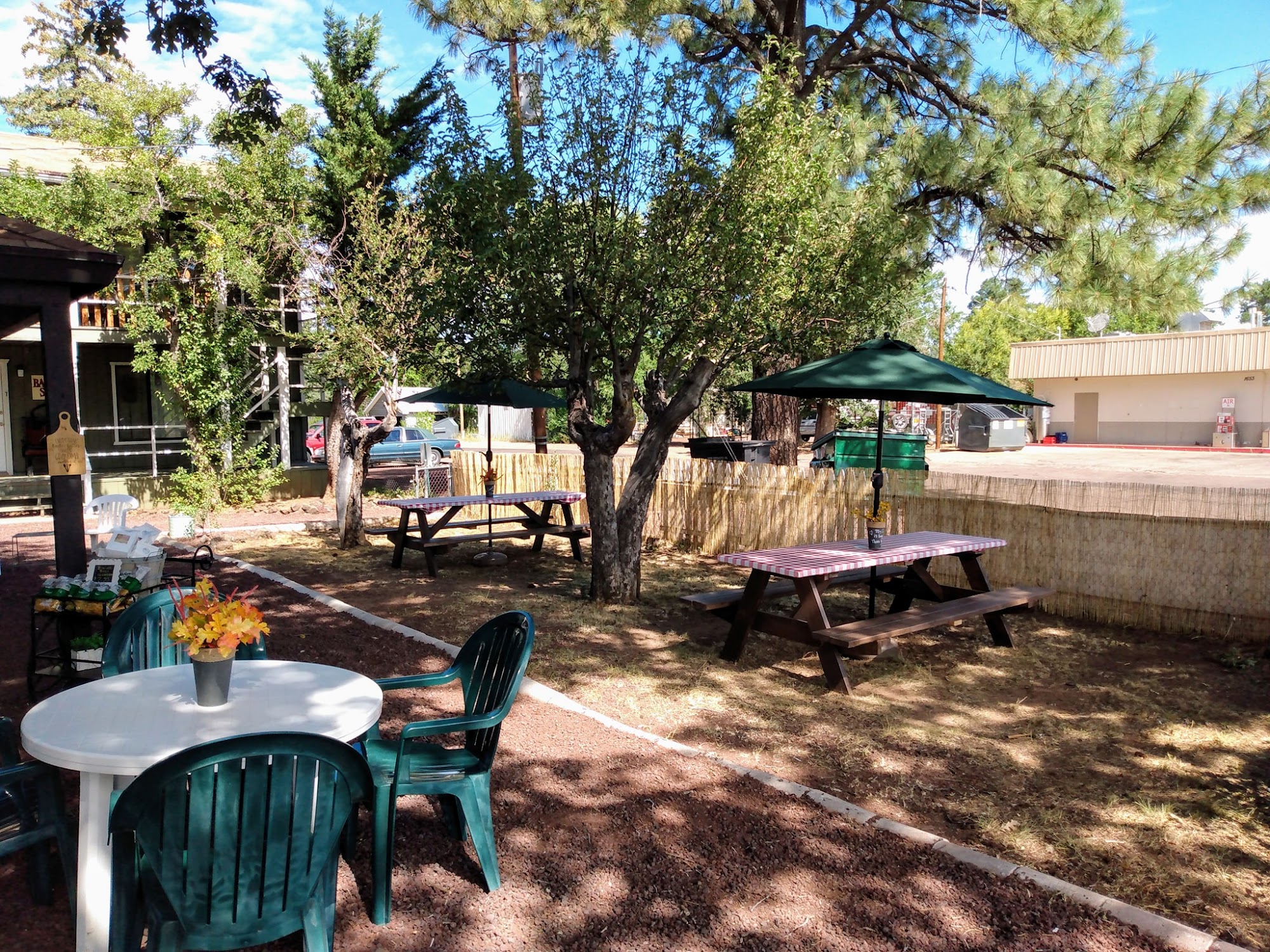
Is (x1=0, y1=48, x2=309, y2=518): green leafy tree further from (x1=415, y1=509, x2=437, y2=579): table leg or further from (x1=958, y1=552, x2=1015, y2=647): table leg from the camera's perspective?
(x1=958, y1=552, x2=1015, y2=647): table leg

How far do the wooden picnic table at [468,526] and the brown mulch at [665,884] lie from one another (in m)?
5.79

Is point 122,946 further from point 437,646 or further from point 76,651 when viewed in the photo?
point 437,646

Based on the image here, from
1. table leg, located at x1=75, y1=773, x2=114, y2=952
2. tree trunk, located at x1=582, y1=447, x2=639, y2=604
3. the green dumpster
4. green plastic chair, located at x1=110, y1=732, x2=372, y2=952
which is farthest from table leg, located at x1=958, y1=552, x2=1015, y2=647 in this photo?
the green dumpster

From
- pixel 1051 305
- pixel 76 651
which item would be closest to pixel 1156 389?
pixel 1051 305

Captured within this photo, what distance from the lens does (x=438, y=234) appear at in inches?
319

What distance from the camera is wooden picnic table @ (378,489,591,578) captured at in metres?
10.0

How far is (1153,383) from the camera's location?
36781 millimetres

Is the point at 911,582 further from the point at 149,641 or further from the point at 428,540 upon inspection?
the point at 149,641

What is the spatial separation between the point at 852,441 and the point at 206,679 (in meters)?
15.7

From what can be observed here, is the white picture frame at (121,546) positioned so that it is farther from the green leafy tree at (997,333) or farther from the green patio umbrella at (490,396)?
the green leafy tree at (997,333)

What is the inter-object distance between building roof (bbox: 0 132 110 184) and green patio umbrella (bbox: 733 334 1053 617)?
1315 centimetres

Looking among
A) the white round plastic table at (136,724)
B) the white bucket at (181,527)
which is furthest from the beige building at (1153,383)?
the white round plastic table at (136,724)

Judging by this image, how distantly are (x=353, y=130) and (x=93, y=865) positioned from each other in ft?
44.6

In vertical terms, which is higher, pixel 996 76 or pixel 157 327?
pixel 996 76
